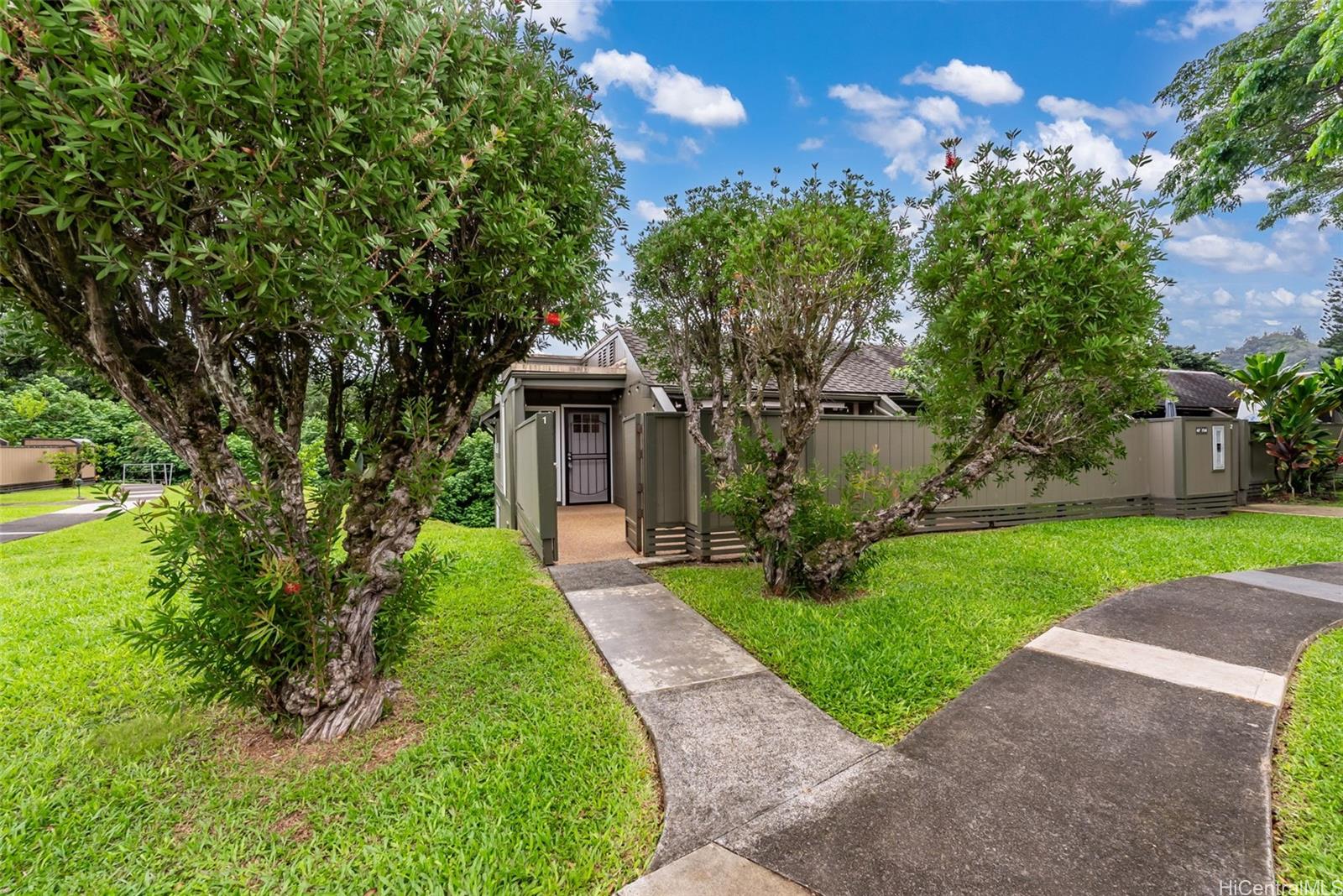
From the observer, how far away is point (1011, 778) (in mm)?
Result: 2549

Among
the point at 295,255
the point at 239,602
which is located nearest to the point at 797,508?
the point at 239,602

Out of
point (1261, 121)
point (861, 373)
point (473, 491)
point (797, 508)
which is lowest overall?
point (473, 491)

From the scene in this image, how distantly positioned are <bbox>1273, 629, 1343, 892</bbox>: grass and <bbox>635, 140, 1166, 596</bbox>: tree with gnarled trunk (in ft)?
7.32

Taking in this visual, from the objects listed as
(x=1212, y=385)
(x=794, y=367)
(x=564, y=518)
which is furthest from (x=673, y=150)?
(x=1212, y=385)

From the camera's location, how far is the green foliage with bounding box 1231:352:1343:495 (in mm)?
10805

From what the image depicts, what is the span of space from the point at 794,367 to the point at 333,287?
3.41 metres

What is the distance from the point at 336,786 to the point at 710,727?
1.74 meters

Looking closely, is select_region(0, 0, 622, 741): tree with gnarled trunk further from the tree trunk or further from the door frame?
the door frame

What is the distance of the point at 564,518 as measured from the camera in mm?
10492

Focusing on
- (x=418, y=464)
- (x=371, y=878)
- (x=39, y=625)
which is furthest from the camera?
(x=39, y=625)

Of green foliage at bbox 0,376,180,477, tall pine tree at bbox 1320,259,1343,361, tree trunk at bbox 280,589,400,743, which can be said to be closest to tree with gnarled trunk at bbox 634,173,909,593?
tree trunk at bbox 280,589,400,743

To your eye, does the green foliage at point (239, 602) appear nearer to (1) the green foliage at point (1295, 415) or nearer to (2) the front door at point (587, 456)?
(2) the front door at point (587, 456)

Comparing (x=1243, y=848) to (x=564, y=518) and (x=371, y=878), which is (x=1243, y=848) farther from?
(x=564, y=518)

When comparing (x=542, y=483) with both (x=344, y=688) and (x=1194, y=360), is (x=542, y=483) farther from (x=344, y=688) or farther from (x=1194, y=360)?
(x=1194, y=360)
